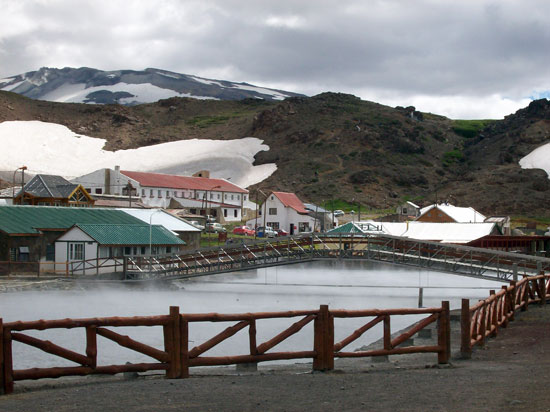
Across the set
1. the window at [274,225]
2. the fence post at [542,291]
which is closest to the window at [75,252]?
the fence post at [542,291]

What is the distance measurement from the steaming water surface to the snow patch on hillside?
92.6m

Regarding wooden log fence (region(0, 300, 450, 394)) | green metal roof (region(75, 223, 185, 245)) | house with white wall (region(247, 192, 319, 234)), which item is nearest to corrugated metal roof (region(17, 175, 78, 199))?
green metal roof (region(75, 223, 185, 245))

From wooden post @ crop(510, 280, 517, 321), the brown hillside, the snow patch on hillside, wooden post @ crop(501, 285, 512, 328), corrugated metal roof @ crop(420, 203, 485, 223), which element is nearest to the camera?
wooden post @ crop(501, 285, 512, 328)

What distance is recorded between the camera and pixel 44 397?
45.0ft

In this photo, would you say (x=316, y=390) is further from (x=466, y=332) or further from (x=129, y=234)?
(x=129, y=234)

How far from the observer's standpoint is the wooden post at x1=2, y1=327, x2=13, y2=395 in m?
14.1

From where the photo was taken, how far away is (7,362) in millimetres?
14086

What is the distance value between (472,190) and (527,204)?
1167 cm

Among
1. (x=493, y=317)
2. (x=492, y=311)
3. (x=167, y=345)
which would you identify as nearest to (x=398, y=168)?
(x=493, y=317)

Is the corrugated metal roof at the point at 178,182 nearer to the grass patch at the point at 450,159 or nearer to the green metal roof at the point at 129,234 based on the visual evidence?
the green metal roof at the point at 129,234

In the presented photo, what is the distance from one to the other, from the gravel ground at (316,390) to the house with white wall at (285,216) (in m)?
88.9

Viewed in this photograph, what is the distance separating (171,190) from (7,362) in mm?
111913

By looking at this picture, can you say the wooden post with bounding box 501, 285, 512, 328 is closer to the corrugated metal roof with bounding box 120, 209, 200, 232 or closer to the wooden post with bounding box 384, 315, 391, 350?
the wooden post with bounding box 384, 315, 391, 350

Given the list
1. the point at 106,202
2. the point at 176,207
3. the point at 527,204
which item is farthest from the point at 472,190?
the point at 106,202
